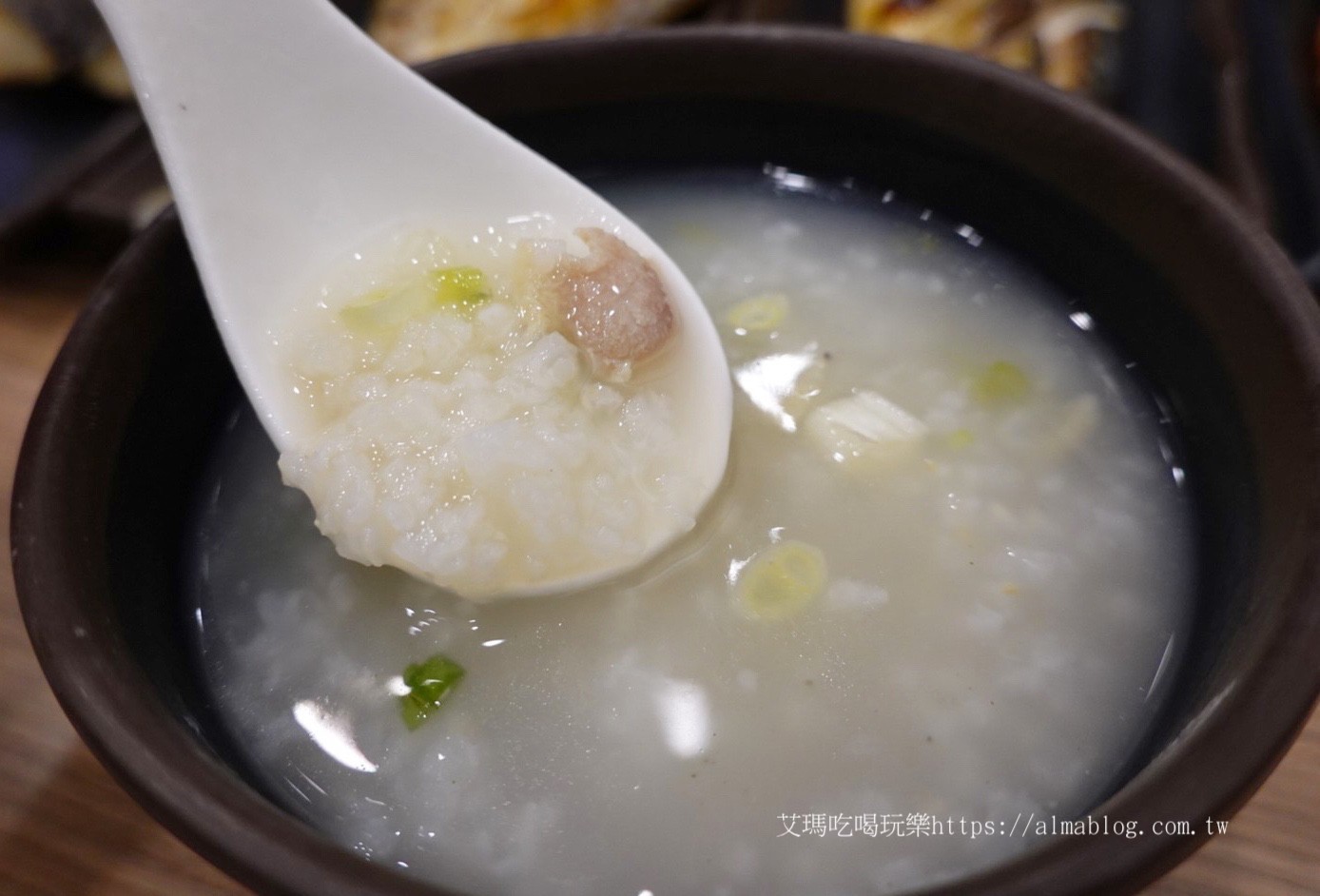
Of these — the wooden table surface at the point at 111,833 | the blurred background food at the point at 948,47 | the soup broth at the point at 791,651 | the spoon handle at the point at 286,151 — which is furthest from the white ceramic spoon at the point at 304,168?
the blurred background food at the point at 948,47

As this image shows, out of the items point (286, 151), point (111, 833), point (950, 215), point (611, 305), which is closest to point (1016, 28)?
point (950, 215)

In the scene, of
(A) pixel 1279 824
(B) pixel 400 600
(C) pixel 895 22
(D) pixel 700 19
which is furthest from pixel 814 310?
(D) pixel 700 19

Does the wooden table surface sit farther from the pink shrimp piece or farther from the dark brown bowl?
the pink shrimp piece

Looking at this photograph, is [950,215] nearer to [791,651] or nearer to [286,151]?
[791,651]

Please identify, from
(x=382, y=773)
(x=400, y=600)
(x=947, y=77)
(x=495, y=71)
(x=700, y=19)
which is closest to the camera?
(x=382, y=773)

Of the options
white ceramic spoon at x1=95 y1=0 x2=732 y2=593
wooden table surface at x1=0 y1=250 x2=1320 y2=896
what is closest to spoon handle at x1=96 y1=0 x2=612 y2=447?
white ceramic spoon at x1=95 y1=0 x2=732 y2=593

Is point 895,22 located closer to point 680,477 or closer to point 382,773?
point 680,477
